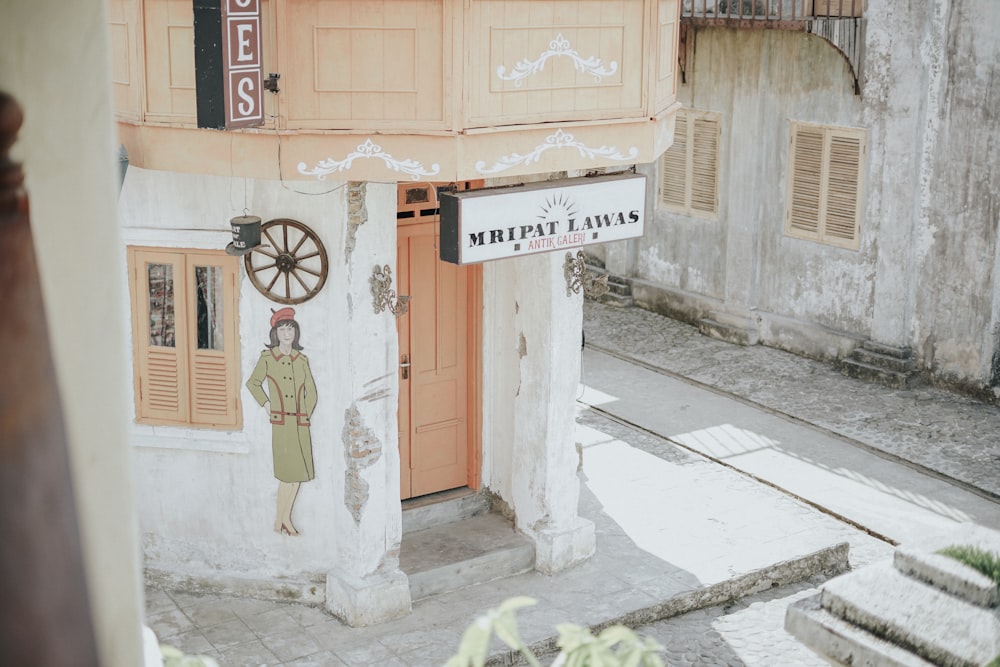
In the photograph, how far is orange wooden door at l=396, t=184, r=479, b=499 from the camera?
943 cm

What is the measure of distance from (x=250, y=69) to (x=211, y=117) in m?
0.39

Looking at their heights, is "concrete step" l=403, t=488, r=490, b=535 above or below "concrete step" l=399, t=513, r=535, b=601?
above

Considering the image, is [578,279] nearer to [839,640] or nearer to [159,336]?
[159,336]

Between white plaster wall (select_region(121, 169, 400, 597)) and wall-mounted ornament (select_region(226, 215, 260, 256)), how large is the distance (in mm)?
381

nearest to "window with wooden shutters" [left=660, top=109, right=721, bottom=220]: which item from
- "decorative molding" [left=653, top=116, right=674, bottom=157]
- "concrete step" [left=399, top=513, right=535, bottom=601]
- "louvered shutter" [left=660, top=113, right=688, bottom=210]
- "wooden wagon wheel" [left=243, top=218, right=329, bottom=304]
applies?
"louvered shutter" [left=660, top=113, right=688, bottom=210]

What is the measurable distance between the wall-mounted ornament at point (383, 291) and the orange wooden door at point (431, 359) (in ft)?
2.98

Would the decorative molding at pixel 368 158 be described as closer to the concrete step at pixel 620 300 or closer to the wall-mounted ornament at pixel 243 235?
the wall-mounted ornament at pixel 243 235

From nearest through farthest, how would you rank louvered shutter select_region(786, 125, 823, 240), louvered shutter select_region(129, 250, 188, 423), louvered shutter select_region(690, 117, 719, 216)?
louvered shutter select_region(129, 250, 188, 423), louvered shutter select_region(786, 125, 823, 240), louvered shutter select_region(690, 117, 719, 216)

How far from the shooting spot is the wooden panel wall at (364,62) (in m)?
7.62

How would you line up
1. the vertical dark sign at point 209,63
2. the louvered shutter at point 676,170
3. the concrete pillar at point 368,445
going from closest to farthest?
the vertical dark sign at point 209,63, the concrete pillar at point 368,445, the louvered shutter at point 676,170

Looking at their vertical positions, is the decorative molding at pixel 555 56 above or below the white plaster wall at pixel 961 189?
above

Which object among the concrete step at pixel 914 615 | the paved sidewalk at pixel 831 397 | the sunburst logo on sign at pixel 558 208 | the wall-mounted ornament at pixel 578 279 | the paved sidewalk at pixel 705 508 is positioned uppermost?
the sunburst logo on sign at pixel 558 208

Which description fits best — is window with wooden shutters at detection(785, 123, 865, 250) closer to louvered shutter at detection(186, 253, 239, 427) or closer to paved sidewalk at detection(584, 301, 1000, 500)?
paved sidewalk at detection(584, 301, 1000, 500)

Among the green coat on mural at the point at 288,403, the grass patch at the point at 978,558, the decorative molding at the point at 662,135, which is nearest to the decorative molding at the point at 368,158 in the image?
the green coat on mural at the point at 288,403
